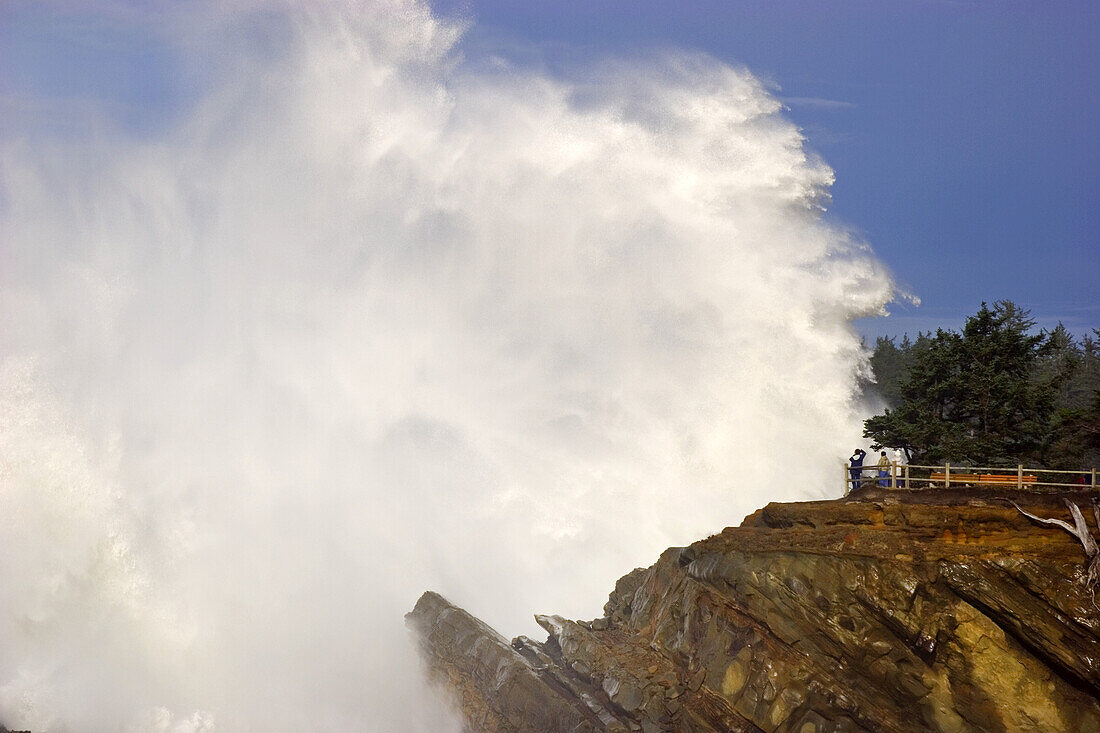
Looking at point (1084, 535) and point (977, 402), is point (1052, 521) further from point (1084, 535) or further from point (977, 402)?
point (977, 402)

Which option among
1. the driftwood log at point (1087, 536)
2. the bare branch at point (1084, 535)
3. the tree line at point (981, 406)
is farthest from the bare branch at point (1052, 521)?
the tree line at point (981, 406)

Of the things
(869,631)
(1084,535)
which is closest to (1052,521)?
(1084,535)

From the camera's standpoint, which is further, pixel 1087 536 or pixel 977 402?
pixel 977 402

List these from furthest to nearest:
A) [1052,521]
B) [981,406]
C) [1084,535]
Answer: [981,406] → [1052,521] → [1084,535]

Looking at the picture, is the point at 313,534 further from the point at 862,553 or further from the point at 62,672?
the point at 862,553

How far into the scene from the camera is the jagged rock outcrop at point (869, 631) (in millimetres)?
16781

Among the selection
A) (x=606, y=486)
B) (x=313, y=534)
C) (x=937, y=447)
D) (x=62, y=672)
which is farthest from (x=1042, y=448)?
(x=62, y=672)

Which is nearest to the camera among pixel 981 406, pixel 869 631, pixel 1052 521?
pixel 1052 521

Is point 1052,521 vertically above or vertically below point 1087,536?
above

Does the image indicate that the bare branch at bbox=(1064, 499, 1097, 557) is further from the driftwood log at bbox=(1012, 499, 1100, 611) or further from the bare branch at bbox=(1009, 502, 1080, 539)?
the bare branch at bbox=(1009, 502, 1080, 539)

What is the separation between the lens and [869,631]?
18094 millimetres

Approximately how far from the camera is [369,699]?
29.8m

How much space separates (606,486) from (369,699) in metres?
19.1

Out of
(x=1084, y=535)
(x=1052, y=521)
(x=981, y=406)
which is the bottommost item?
(x=1084, y=535)
